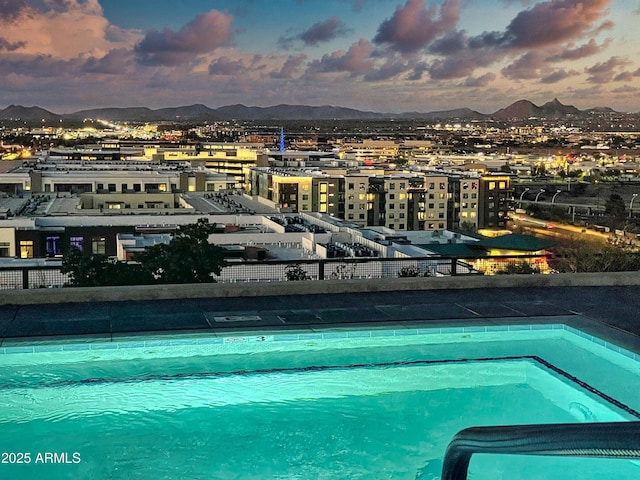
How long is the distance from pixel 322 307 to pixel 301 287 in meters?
0.83

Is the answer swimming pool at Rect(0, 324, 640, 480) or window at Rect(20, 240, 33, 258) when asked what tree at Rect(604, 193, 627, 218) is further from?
swimming pool at Rect(0, 324, 640, 480)

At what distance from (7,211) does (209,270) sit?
27992 mm

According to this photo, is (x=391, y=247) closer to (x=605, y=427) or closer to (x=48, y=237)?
(x=48, y=237)

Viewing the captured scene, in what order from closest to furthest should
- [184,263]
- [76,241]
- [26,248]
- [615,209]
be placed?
[184,263] < [26,248] < [76,241] < [615,209]

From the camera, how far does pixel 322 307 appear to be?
9703 mm

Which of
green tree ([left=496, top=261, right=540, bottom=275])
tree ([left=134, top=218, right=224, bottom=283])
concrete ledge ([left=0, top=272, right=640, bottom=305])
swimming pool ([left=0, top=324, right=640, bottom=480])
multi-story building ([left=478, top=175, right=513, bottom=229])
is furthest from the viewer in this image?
multi-story building ([left=478, top=175, right=513, bottom=229])

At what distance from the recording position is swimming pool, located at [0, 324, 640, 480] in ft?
20.1

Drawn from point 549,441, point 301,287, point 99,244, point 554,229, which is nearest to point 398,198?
point 554,229

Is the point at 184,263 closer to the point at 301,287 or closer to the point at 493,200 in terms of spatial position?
the point at 301,287

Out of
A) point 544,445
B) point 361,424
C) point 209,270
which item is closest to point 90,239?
point 209,270

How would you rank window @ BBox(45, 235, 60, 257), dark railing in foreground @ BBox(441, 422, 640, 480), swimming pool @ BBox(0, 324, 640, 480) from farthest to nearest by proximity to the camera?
1. window @ BBox(45, 235, 60, 257)
2. swimming pool @ BBox(0, 324, 640, 480)
3. dark railing in foreground @ BBox(441, 422, 640, 480)

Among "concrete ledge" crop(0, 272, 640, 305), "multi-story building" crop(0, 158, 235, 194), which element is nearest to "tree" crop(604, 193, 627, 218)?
"multi-story building" crop(0, 158, 235, 194)

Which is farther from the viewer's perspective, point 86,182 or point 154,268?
point 86,182

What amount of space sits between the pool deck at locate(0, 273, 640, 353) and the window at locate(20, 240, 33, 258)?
24.6 metres
